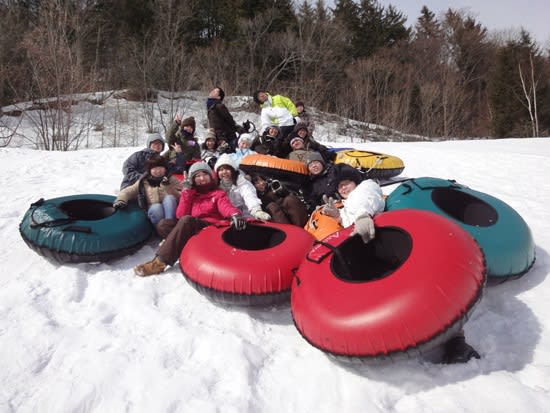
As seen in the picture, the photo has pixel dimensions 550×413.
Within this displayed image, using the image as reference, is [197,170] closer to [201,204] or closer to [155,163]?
[201,204]

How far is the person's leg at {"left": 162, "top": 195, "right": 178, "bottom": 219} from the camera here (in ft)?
10.5

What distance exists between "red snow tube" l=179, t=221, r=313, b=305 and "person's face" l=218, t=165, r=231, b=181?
0.95 m

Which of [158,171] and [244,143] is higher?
[244,143]

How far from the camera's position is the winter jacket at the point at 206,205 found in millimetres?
3043

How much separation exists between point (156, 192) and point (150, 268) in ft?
3.10

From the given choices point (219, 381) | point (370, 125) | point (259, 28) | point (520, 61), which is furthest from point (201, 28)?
point (219, 381)

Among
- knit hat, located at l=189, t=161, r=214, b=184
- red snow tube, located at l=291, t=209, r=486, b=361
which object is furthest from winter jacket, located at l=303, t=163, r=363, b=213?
red snow tube, located at l=291, t=209, r=486, b=361

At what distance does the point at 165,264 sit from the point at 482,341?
223 cm

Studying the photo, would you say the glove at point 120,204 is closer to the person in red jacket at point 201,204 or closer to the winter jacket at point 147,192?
the winter jacket at point 147,192

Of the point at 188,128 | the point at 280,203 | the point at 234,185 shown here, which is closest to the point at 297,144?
the point at 280,203

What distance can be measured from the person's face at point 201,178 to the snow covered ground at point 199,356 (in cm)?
83

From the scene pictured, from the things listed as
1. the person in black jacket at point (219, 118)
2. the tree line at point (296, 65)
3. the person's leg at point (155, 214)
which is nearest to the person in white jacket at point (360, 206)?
the person's leg at point (155, 214)

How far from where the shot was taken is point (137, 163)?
3.90 m

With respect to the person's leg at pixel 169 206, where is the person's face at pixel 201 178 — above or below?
above
